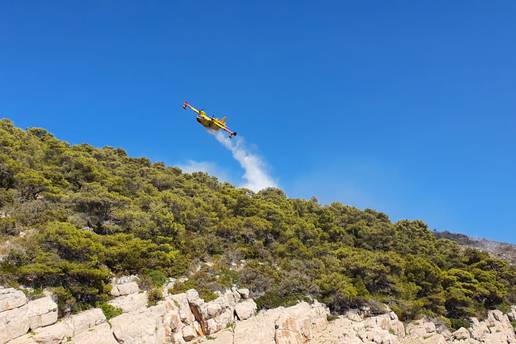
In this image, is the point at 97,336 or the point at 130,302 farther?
the point at 130,302

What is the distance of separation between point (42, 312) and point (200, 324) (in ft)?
26.9

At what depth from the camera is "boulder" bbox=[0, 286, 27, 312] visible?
54.9ft

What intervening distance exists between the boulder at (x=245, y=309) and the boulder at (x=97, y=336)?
26.9 feet

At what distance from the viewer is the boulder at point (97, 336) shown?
17.4 metres

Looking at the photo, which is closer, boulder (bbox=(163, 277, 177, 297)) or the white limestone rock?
the white limestone rock

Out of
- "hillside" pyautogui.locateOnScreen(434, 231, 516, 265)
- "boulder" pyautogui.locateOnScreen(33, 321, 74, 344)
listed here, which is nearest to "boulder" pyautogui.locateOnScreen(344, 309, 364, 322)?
"boulder" pyautogui.locateOnScreen(33, 321, 74, 344)

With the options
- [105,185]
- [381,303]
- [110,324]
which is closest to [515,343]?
[381,303]

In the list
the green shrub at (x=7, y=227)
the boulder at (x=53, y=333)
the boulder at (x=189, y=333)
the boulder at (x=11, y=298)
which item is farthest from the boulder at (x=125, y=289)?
the green shrub at (x=7, y=227)

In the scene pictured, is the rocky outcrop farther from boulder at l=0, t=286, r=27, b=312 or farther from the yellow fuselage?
the yellow fuselage

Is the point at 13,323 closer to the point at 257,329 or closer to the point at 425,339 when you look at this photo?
the point at 257,329

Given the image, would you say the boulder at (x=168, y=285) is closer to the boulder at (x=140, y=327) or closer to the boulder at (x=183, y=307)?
the boulder at (x=183, y=307)

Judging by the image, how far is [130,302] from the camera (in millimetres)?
20891

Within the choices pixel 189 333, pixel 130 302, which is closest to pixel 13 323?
pixel 130 302

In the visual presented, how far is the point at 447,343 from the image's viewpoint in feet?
96.4
